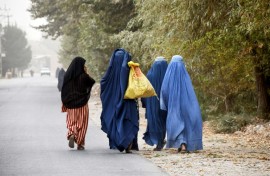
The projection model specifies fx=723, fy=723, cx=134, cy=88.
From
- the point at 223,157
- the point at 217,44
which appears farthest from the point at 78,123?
the point at 217,44

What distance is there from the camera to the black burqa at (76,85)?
14.1 meters

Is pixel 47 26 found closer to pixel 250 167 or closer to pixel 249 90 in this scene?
pixel 249 90

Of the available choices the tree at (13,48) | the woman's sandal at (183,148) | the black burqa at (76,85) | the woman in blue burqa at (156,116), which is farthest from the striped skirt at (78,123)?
the tree at (13,48)

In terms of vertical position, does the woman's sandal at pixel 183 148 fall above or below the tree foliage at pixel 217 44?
below

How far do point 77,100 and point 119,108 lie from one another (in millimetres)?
1260

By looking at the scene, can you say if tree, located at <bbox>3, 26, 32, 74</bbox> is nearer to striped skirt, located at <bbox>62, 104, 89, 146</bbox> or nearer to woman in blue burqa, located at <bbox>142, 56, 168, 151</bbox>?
striped skirt, located at <bbox>62, 104, 89, 146</bbox>

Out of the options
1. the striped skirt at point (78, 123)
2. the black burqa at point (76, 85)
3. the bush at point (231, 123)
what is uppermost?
the black burqa at point (76, 85)

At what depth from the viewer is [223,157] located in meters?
12.4

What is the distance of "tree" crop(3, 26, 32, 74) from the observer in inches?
4498

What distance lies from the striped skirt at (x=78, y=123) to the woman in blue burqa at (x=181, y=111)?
1691 mm

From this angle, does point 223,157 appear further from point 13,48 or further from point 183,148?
point 13,48

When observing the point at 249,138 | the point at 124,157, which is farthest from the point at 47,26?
the point at 124,157

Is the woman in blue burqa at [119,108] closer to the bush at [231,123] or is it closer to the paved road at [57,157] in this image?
the paved road at [57,157]

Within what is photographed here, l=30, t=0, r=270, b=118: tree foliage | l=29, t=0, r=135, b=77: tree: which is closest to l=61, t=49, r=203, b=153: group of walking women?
l=30, t=0, r=270, b=118: tree foliage
